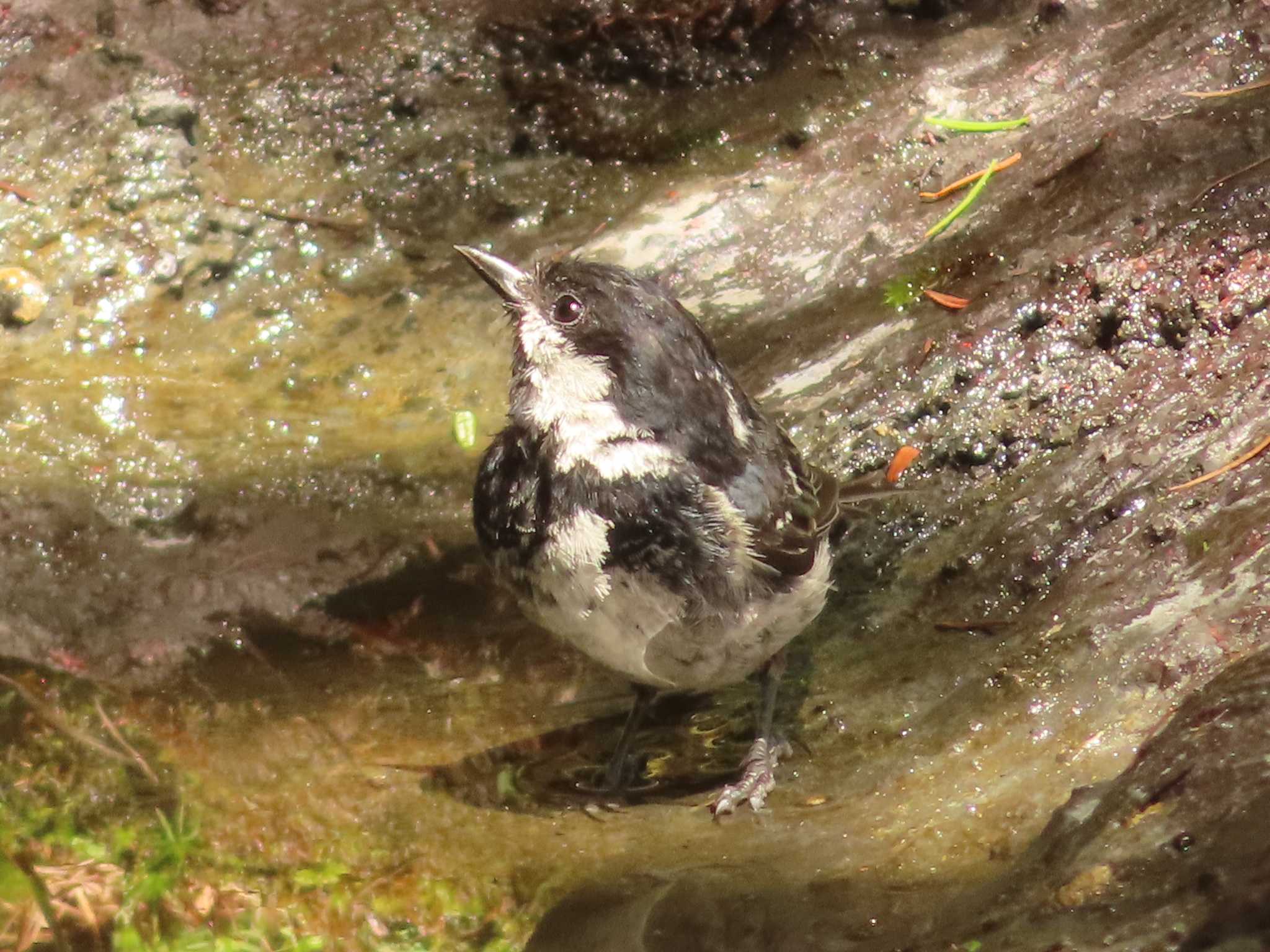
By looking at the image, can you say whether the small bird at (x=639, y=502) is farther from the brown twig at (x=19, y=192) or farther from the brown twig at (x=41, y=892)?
the brown twig at (x=19, y=192)

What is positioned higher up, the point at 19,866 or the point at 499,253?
the point at 499,253

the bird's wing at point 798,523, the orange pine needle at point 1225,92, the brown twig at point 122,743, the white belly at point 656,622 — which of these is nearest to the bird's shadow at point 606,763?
the white belly at point 656,622

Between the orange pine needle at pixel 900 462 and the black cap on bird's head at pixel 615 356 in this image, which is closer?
the black cap on bird's head at pixel 615 356

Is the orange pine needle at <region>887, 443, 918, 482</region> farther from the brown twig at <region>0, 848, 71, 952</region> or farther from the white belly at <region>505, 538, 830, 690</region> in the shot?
the brown twig at <region>0, 848, 71, 952</region>

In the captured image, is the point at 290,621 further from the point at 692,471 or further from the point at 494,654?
the point at 692,471

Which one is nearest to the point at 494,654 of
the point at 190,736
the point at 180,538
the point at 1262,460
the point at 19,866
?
the point at 190,736

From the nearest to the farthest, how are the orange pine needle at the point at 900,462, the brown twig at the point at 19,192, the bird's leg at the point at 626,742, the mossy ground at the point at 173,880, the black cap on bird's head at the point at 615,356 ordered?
the mossy ground at the point at 173,880 → the black cap on bird's head at the point at 615,356 → the bird's leg at the point at 626,742 → the orange pine needle at the point at 900,462 → the brown twig at the point at 19,192
